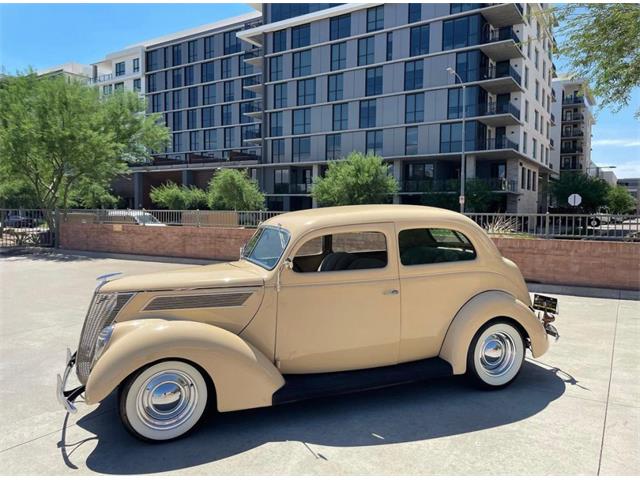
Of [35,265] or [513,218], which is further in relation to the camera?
[35,265]

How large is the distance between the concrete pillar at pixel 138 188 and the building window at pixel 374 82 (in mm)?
35248

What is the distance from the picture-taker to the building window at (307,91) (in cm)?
4569

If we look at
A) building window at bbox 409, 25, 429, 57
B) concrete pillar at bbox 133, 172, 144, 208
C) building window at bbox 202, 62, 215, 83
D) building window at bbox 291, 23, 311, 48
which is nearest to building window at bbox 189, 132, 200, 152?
building window at bbox 202, 62, 215, 83

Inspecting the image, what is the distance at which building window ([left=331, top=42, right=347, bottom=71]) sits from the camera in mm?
43438

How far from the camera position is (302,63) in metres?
46.4

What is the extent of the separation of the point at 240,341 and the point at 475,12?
134 feet

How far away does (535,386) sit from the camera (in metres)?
4.70

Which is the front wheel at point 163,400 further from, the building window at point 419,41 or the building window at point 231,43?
the building window at point 231,43

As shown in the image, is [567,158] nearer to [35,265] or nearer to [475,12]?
[475,12]

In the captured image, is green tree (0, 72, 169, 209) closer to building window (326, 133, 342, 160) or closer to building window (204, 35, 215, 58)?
building window (326, 133, 342, 160)

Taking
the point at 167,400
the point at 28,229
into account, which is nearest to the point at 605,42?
the point at 167,400

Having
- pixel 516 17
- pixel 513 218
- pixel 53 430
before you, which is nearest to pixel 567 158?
pixel 516 17

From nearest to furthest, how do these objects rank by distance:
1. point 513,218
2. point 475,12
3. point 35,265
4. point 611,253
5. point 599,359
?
point 599,359 → point 611,253 → point 513,218 → point 35,265 → point 475,12

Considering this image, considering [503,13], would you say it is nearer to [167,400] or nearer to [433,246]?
[433,246]
